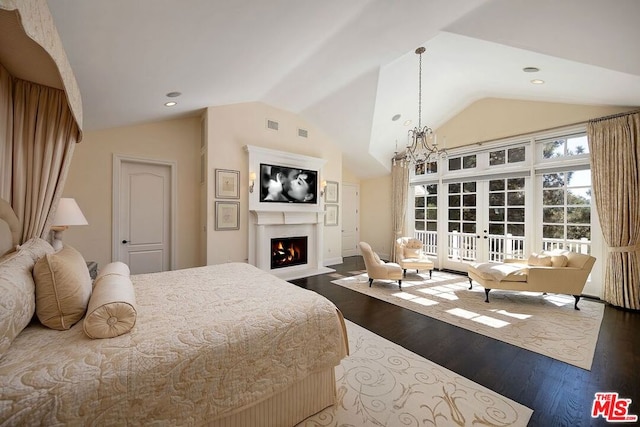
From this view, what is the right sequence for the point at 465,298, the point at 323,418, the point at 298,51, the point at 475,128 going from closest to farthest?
the point at 323,418, the point at 298,51, the point at 465,298, the point at 475,128

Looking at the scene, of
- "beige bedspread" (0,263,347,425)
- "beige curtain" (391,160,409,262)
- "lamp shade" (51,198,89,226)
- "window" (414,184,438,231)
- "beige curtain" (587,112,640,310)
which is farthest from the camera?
"beige curtain" (391,160,409,262)

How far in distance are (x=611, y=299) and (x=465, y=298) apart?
6.29ft

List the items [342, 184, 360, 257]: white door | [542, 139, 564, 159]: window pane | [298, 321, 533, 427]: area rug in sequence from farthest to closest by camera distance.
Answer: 1. [342, 184, 360, 257]: white door
2. [542, 139, 564, 159]: window pane
3. [298, 321, 533, 427]: area rug

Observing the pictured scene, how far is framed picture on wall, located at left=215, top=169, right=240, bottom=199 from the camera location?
4.38 m

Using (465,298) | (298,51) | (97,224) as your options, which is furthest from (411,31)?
(97,224)

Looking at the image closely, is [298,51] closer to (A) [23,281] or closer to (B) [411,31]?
(B) [411,31]

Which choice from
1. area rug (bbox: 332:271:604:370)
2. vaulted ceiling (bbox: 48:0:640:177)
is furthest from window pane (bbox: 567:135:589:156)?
area rug (bbox: 332:271:604:370)

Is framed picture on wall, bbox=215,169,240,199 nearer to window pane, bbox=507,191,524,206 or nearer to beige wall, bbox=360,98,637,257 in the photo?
beige wall, bbox=360,98,637,257

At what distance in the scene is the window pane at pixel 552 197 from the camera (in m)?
4.33

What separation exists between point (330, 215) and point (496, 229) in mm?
3479

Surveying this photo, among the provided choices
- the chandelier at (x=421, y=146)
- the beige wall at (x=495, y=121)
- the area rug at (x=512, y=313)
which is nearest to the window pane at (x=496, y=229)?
the area rug at (x=512, y=313)

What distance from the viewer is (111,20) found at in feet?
5.69

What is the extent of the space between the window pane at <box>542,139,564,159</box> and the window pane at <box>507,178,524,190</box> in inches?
20.2

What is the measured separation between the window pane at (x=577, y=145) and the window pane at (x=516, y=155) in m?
0.62
